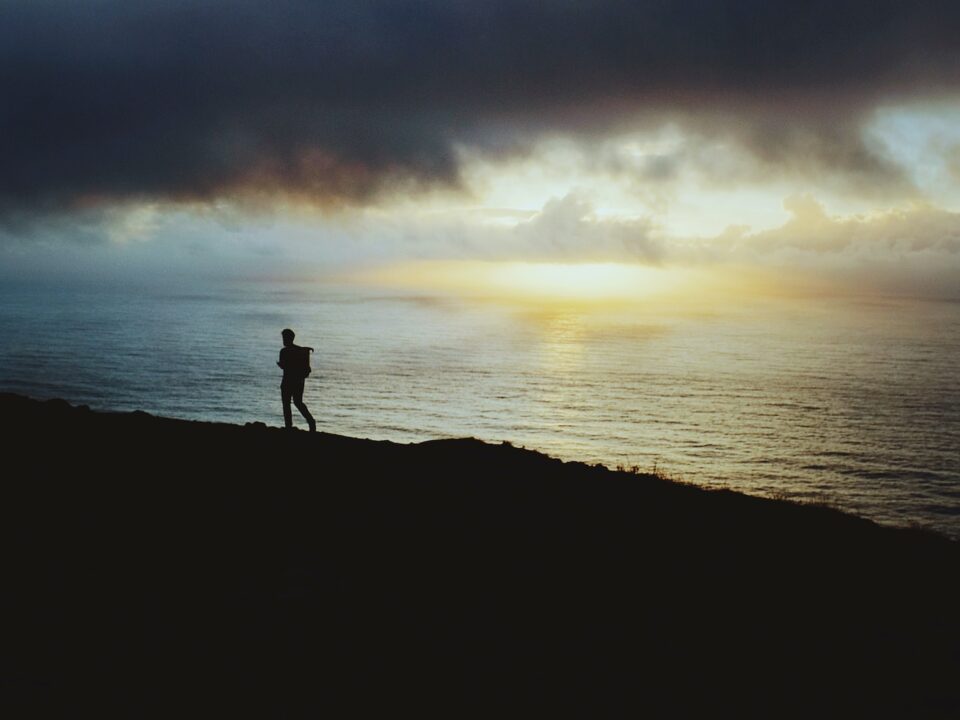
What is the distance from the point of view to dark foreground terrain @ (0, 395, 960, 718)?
24.5 feet

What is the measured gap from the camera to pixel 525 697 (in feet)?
24.7

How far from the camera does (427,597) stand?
935 cm

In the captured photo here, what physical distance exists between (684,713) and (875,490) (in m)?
55.8

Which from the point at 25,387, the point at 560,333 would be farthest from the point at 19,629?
the point at 560,333

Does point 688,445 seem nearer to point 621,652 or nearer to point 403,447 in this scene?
point 403,447

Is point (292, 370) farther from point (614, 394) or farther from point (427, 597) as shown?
point (614, 394)

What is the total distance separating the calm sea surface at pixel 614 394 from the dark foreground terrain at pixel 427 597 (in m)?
23.8

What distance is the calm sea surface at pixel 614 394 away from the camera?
6059cm

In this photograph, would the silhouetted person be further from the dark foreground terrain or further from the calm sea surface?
the calm sea surface

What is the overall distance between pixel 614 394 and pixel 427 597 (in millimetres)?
84167

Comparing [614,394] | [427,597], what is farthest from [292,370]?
[614,394]

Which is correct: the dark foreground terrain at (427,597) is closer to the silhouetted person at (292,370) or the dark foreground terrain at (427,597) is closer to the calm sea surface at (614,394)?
the silhouetted person at (292,370)

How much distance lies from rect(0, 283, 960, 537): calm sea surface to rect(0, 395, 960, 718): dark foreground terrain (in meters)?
23.8

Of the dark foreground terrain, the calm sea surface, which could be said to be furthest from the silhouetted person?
the calm sea surface
